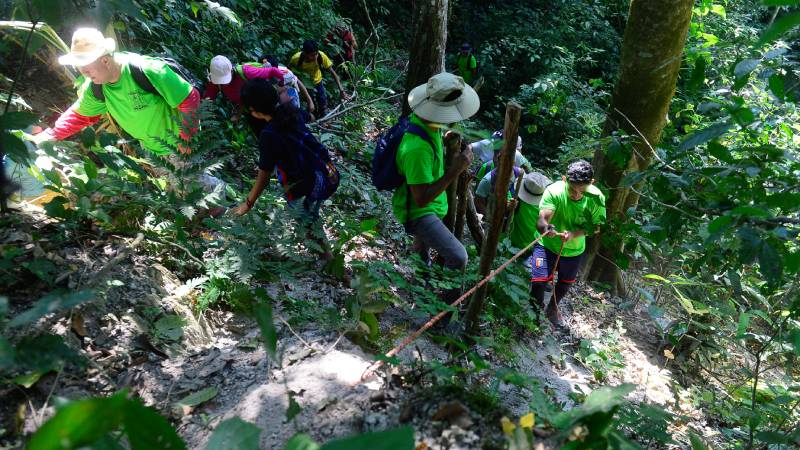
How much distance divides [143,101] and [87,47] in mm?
518

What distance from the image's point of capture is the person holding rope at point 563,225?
4578 millimetres

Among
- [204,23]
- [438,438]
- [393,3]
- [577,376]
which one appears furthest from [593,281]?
[393,3]

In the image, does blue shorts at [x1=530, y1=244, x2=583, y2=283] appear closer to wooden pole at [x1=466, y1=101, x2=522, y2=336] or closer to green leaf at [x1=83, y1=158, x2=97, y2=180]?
wooden pole at [x1=466, y1=101, x2=522, y2=336]

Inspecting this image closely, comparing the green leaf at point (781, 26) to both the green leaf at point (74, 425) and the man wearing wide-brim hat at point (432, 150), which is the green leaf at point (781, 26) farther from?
the man wearing wide-brim hat at point (432, 150)

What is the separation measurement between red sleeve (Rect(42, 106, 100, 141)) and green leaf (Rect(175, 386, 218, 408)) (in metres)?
2.79

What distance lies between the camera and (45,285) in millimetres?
2783

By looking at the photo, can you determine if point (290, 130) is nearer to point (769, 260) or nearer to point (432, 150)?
point (432, 150)

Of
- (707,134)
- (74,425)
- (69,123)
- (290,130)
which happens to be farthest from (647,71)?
(74,425)

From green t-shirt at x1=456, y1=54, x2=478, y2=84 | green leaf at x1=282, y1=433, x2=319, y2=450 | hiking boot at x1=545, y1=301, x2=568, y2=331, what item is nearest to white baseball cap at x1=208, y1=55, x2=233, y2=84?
hiking boot at x1=545, y1=301, x2=568, y2=331

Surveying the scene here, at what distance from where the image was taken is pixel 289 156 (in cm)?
381

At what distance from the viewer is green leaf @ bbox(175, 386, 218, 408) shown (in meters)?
2.38

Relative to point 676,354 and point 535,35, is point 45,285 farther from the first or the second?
point 535,35

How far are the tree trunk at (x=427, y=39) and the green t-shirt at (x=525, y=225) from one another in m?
1.96

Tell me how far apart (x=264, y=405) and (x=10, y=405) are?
1.05 m
